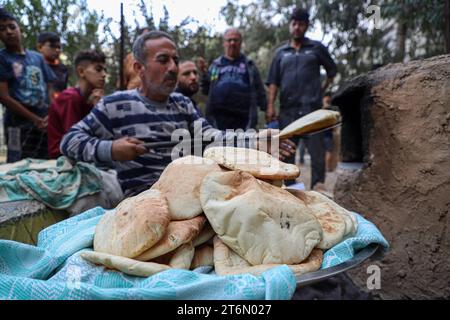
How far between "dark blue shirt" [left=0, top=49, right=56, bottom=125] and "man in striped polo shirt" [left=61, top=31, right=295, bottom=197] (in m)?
1.53

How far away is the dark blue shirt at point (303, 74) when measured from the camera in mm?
4293

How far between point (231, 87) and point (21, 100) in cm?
204

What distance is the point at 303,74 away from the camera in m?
4.29

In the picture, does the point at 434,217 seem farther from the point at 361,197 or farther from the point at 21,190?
the point at 21,190

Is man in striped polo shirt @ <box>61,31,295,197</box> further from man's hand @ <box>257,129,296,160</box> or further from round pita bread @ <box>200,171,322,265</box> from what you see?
round pita bread @ <box>200,171,322,265</box>

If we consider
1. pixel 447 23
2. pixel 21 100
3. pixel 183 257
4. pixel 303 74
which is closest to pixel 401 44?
pixel 303 74

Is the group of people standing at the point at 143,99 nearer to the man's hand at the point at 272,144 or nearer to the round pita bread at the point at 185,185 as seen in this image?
the man's hand at the point at 272,144

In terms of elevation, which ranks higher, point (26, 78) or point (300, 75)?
point (300, 75)

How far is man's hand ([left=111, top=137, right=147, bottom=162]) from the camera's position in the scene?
1.80 meters

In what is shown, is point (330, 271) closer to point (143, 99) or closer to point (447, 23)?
point (143, 99)

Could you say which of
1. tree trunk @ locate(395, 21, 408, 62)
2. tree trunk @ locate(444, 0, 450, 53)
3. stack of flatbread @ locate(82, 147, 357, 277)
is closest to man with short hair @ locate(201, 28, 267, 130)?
tree trunk @ locate(444, 0, 450, 53)

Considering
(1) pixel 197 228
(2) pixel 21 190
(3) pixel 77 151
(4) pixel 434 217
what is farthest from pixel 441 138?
(2) pixel 21 190

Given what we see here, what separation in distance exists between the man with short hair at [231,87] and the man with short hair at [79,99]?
155 cm

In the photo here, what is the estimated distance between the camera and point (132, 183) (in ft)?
6.90
